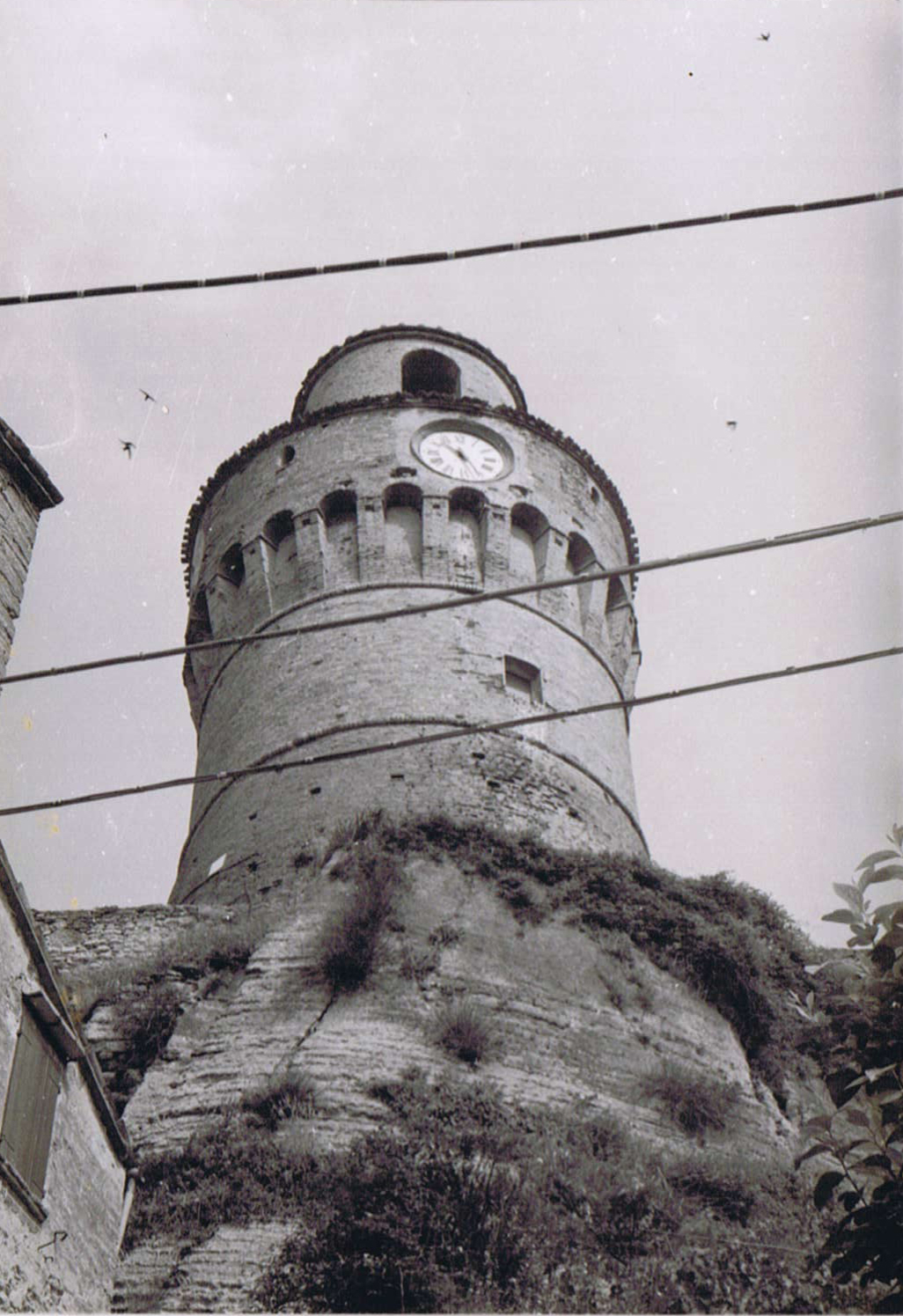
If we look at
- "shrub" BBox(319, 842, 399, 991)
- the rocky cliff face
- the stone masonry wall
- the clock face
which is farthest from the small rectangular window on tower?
the stone masonry wall

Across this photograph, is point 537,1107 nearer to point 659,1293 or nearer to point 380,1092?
point 380,1092

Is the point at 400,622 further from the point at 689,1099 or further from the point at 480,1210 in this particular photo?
the point at 480,1210

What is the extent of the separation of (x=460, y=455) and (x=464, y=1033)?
477 inches

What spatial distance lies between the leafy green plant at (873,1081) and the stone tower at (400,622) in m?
11.7

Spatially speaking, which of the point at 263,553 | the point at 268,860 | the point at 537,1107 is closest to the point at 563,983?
the point at 537,1107

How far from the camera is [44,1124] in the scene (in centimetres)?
895

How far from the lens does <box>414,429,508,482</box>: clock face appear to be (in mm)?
23891

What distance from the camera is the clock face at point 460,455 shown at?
23891mm

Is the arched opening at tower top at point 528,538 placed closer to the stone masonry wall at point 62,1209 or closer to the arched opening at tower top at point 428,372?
the arched opening at tower top at point 428,372

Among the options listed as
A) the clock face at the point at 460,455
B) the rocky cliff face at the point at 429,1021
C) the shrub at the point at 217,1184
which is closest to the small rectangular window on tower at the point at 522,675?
the clock face at the point at 460,455

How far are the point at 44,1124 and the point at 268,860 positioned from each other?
30.3 ft

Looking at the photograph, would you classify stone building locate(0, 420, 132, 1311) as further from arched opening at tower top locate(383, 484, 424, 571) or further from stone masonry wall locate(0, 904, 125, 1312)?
arched opening at tower top locate(383, 484, 424, 571)

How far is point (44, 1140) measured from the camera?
8914mm

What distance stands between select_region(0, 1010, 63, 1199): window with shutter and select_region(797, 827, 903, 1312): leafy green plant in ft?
14.1
